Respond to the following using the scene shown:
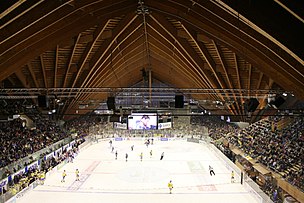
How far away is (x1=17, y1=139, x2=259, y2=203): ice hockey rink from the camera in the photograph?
69.4ft

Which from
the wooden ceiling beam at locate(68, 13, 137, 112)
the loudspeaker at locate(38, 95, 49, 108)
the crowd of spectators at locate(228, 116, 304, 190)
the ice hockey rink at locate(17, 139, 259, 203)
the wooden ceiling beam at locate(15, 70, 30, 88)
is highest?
the wooden ceiling beam at locate(68, 13, 137, 112)

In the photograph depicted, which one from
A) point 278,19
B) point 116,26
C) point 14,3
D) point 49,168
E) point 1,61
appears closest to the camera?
point 14,3

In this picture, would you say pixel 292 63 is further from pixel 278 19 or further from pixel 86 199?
pixel 86 199

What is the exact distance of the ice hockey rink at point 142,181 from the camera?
21156 millimetres

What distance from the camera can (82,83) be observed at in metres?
33.1

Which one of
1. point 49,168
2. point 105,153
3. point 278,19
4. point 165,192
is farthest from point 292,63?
point 105,153

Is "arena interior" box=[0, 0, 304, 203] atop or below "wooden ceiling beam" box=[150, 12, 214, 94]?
below

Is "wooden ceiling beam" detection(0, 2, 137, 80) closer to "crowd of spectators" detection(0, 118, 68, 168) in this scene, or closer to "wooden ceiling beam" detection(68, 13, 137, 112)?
"wooden ceiling beam" detection(68, 13, 137, 112)

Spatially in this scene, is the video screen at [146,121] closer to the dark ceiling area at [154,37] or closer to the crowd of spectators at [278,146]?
the dark ceiling area at [154,37]

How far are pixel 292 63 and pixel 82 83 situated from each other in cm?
2268

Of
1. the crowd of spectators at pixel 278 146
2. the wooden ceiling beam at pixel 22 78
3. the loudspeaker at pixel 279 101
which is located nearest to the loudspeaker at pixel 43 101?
the wooden ceiling beam at pixel 22 78

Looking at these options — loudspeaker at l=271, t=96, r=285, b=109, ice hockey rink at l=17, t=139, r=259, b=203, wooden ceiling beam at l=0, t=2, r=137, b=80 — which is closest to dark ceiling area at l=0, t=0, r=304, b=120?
wooden ceiling beam at l=0, t=2, r=137, b=80

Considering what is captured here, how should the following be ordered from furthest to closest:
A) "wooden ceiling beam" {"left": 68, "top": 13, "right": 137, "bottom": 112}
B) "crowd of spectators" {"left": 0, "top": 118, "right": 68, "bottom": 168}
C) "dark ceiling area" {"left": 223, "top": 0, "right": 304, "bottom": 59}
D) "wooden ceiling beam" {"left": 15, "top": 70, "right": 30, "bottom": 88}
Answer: "crowd of spectators" {"left": 0, "top": 118, "right": 68, "bottom": 168} → "wooden ceiling beam" {"left": 15, "top": 70, "right": 30, "bottom": 88} → "wooden ceiling beam" {"left": 68, "top": 13, "right": 137, "bottom": 112} → "dark ceiling area" {"left": 223, "top": 0, "right": 304, "bottom": 59}

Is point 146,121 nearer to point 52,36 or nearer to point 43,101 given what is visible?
point 43,101
